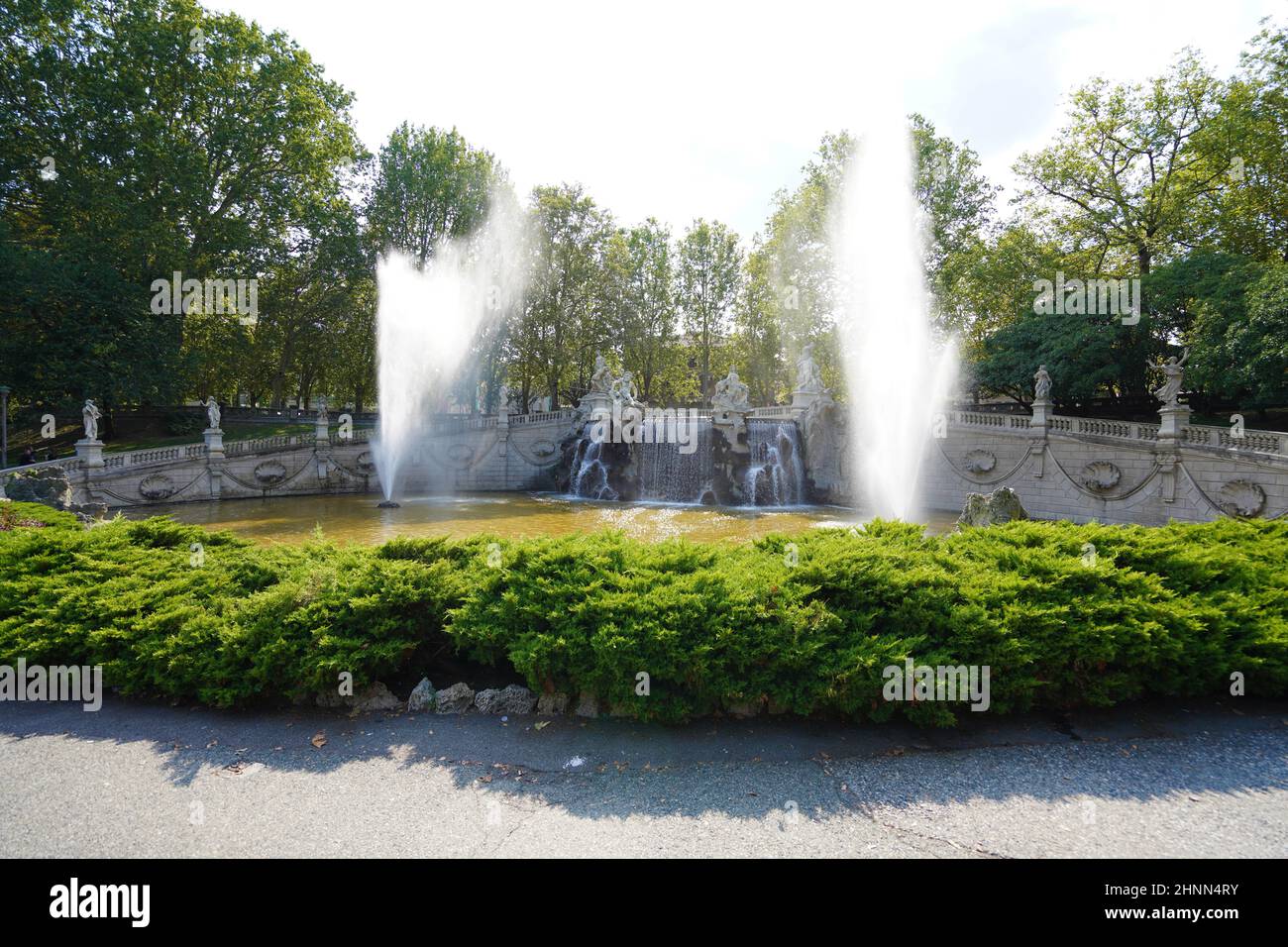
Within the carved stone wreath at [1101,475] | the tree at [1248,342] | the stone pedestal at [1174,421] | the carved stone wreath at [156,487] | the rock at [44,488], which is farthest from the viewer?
the carved stone wreath at [156,487]

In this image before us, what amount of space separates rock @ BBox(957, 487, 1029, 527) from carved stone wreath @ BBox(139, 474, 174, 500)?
26.9 meters

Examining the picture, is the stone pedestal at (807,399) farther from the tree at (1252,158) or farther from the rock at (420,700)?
the rock at (420,700)

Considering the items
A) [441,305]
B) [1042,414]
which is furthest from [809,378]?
[441,305]

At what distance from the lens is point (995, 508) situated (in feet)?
36.2

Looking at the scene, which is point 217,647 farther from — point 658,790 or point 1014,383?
point 1014,383

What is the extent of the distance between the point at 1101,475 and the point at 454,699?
73.1 ft

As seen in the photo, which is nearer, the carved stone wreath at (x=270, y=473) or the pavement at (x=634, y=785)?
the pavement at (x=634, y=785)

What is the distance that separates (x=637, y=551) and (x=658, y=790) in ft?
8.37

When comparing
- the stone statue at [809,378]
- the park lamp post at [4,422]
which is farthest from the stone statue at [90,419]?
the stone statue at [809,378]

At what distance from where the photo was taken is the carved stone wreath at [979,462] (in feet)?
73.7

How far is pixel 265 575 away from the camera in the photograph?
19.5 ft

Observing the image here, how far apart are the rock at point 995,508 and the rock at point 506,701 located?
8.96 m
